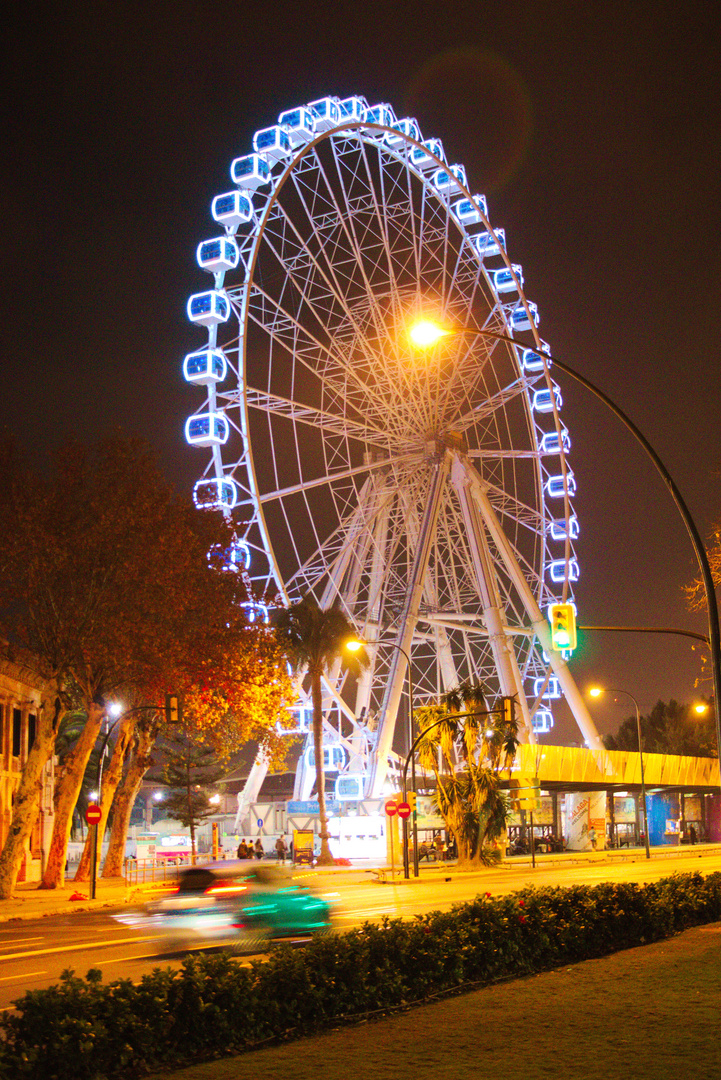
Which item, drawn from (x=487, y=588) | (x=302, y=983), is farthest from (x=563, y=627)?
(x=487, y=588)

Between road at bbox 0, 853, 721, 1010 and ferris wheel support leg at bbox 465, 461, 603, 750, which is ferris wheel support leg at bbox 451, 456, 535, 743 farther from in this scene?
road at bbox 0, 853, 721, 1010

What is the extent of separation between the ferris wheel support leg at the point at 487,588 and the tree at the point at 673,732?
51.9 meters

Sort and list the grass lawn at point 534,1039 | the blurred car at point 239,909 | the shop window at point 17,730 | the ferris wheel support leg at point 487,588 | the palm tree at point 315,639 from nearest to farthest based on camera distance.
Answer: the grass lawn at point 534,1039
the blurred car at point 239,909
the shop window at point 17,730
the palm tree at point 315,639
the ferris wheel support leg at point 487,588

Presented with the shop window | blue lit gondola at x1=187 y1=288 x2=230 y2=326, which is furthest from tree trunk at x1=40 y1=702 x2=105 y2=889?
blue lit gondola at x1=187 y1=288 x2=230 y2=326

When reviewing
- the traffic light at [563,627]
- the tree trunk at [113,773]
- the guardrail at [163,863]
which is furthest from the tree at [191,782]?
the traffic light at [563,627]

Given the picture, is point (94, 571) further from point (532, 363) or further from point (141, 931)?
point (532, 363)

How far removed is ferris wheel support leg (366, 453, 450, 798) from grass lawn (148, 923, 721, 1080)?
115 feet

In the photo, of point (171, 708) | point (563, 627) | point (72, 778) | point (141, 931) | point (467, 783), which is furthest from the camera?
point (467, 783)

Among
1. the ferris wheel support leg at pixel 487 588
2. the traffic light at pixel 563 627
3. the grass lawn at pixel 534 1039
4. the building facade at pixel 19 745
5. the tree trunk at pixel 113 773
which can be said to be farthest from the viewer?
the ferris wheel support leg at pixel 487 588

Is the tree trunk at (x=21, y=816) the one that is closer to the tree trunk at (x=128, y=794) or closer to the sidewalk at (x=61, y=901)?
the sidewalk at (x=61, y=901)

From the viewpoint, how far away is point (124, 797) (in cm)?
4669

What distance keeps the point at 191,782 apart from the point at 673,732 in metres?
45.7

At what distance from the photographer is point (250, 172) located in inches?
1778

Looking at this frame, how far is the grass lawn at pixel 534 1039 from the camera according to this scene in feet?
27.8
